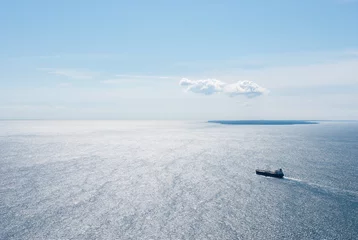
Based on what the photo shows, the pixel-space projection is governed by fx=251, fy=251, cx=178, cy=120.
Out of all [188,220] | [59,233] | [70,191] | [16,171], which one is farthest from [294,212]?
[16,171]

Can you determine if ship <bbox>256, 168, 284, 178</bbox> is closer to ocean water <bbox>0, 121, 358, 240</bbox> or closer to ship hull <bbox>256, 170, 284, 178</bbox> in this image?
ship hull <bbox>256, 170, 284, 178</bbox>

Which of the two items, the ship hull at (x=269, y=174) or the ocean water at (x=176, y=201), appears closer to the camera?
the ocean water at (x=176, y=201)

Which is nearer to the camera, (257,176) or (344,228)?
(344,228)

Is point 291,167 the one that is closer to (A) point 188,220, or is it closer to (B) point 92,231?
(A) point 188,220

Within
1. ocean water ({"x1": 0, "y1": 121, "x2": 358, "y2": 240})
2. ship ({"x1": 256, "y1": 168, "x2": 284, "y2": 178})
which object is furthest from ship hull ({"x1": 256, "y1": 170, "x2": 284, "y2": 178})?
ocean water ({"x1": 0, "y1": 121, "x2": 358, "y2": 240})


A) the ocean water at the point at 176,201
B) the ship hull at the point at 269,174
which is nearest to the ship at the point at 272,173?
the ship hull at the point at 269,174

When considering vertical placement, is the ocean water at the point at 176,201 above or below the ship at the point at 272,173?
below

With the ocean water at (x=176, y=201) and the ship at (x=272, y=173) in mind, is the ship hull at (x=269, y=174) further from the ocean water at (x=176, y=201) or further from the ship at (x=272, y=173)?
the ocean water at (x=176, y=201)

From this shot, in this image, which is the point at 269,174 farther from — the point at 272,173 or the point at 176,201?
the point at 176,201

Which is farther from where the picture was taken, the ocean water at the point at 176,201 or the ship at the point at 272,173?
the ship at the point at 272,173

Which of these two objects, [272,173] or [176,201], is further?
[272,173]

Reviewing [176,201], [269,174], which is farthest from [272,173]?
[176,201]
